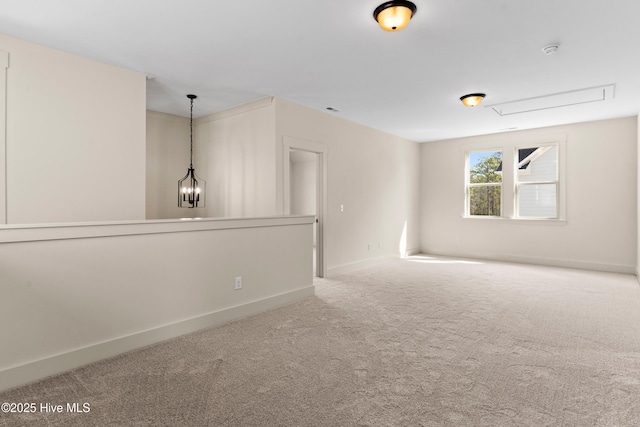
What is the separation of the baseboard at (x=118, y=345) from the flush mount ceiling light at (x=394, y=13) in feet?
9.39

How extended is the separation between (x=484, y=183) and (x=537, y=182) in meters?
0.98

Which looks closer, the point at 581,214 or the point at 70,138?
A: the point at 70,138

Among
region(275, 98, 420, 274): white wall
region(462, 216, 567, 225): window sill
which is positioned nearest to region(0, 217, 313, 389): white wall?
region(275, 98, 420, 274): white wall

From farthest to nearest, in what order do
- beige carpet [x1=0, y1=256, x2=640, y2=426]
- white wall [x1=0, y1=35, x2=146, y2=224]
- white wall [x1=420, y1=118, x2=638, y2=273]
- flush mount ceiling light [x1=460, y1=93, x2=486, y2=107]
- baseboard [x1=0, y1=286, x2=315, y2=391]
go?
white wall [x1=420, y1=118, x2=638, y2=273] → flush mount ceiling light [x1=460, y1=93, x2=486, y2=107] → white wall [x1=0, y1=35, x2=146, y2=224] → baseboard [x1=0, y1=286, x2=315, y2=391] → beige carpet [x1=0, y1=256, x2=640, y2=426]

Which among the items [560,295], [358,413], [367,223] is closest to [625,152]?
[560,295]

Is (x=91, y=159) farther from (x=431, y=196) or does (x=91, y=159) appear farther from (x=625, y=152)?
(x=625, y=152)

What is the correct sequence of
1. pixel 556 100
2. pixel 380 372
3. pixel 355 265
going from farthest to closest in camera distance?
pixel 355 265
pixel 556 100
pixel 380 372

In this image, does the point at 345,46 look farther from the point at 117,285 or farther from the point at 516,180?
the point at 516,180

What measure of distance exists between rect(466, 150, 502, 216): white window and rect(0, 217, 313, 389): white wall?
5368mm

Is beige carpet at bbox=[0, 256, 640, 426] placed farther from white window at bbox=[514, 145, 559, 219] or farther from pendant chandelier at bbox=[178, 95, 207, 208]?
white window at bbox=[514, 145, 559, 219]

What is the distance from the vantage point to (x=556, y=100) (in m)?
4.80

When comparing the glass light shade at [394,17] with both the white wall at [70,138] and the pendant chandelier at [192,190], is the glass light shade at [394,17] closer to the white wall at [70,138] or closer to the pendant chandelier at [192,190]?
the white wall at [70,138]

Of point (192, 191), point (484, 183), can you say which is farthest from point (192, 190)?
point (484, 183)

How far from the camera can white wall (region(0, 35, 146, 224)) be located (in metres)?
3.10
